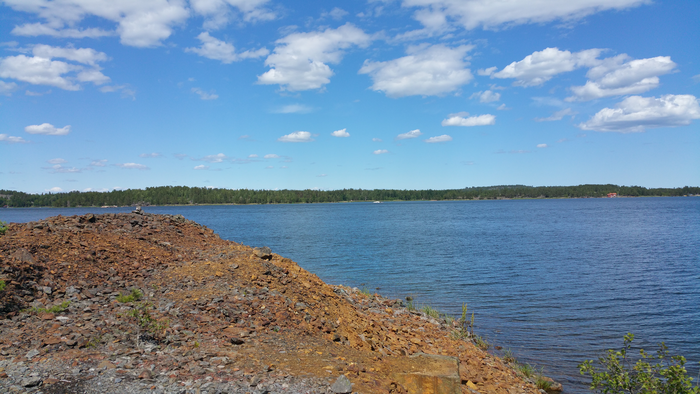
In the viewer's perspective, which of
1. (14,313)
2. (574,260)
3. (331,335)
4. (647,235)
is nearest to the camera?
(14,313)

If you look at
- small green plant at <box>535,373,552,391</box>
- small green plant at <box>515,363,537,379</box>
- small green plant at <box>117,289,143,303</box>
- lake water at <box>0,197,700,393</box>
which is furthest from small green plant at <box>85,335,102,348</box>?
lake water at <box>0,197,700,393</box>

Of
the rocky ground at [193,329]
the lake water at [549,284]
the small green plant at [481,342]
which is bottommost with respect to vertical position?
the lake water at [549,284]

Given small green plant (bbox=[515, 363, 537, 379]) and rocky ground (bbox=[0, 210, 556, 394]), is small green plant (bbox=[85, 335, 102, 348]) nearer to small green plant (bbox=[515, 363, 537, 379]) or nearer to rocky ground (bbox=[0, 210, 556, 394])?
rocky ground (bbox=[0, 210, 556, 394])

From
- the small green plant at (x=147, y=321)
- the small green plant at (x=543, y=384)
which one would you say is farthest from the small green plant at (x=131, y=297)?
the small green plant at (x=543, y=384)

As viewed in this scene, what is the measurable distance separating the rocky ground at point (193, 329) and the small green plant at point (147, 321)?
0.14 ft

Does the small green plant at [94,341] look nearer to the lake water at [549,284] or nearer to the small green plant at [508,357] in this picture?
the small green plant at [508,357]

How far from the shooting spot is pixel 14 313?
951cm

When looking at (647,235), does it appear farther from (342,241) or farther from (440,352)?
(440,352)

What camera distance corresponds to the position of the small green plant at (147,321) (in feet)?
30.1

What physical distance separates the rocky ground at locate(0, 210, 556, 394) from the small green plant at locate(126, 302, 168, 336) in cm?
Answer: 4

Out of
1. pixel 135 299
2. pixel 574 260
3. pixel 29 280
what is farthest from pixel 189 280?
pixel 574 260

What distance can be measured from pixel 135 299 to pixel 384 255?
98.5ft

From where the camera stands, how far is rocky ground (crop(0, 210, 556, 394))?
293 inches

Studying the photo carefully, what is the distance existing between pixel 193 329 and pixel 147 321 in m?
1.02
